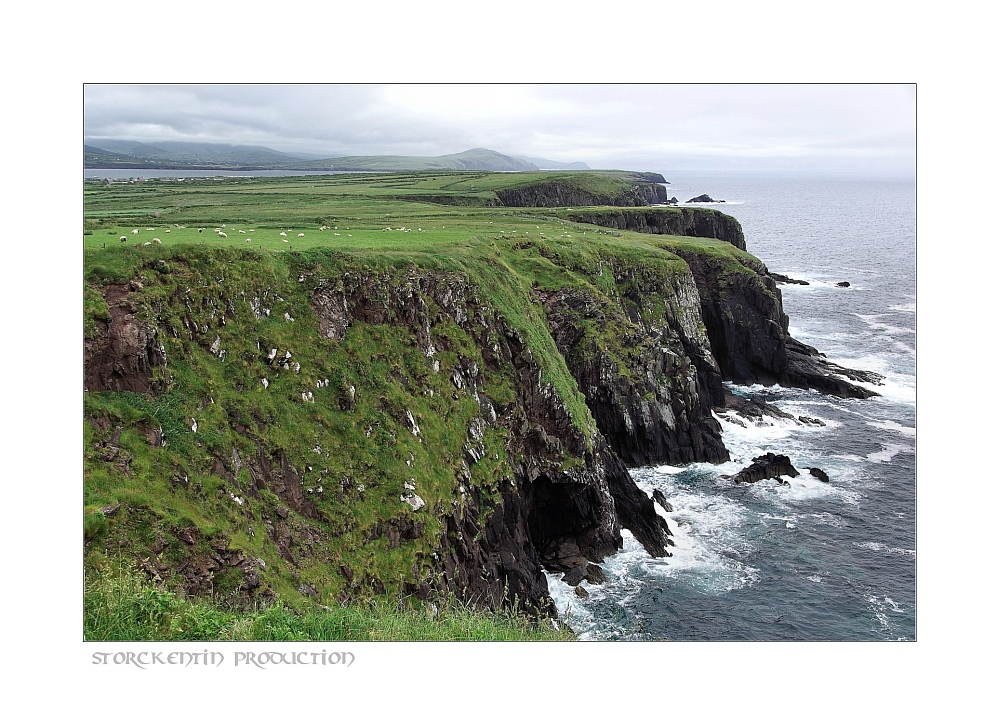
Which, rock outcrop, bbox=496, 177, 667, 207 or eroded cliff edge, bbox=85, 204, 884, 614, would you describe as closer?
eroded cliff edge, bbox=85, 204, 884, 614

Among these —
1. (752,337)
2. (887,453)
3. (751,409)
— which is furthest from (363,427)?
(752,337)

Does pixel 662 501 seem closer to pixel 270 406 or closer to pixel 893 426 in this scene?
pixel 270 406

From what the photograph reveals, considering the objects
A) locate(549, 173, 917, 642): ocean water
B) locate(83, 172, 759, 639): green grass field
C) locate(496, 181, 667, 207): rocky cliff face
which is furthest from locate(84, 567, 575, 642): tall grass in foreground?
locate(496, 181, 667, 207): rocky cliff face

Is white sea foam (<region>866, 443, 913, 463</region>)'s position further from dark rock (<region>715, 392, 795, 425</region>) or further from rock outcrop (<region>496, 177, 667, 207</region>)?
rock outcrop (<region>496, 177, 667, 207</region>)

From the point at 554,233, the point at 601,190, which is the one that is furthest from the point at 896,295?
the point at 554,233

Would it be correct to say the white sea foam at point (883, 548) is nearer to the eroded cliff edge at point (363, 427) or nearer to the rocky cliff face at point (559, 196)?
the eroded cliff edge at point (363, 427)
